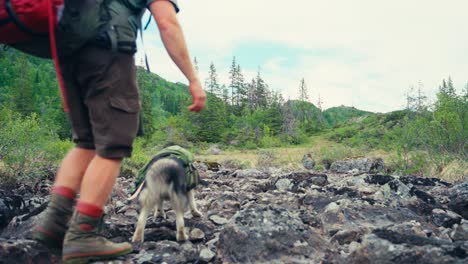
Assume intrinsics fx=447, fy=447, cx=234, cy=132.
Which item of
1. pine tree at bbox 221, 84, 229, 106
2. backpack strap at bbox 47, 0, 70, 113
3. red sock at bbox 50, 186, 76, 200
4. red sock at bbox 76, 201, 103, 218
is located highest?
pine tree at bbox 221, 84, 229, 106

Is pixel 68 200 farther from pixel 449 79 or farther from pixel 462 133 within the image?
pixel 449 79

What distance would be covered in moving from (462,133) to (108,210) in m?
10.5

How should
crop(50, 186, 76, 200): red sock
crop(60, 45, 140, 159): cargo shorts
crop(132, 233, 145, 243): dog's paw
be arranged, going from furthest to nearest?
crop(132, 233, 145, 243): dog's paw
crop(50, 186, 76, 200): red sock
crop(60, 45, 140, 159): cargo shorts

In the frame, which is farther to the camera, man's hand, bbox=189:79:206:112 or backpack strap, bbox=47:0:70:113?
man's hand, bbox=189:79:206:112

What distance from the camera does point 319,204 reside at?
5418mm

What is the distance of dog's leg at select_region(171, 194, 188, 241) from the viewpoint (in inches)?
155

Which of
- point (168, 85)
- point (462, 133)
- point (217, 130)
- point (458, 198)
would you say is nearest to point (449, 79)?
point (217, 130)

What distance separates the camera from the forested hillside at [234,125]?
351 inches

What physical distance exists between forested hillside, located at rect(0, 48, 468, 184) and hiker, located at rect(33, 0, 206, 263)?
94 cm

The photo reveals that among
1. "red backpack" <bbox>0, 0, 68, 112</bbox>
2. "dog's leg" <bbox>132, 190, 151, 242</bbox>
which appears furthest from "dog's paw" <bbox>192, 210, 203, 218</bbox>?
"red backpack" <bbox>0, 0, 68, 112</bbox>

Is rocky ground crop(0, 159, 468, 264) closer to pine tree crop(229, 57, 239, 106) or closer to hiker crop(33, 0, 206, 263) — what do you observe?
hiker crop(33, 0, 206, 263)

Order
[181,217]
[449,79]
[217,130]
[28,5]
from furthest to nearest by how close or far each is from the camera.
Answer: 1. [449,79]
2. [217,130]
3. [181,217]
4. [28,5]

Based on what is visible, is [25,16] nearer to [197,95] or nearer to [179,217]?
[197,95]

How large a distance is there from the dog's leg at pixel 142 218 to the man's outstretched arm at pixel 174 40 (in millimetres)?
1464
